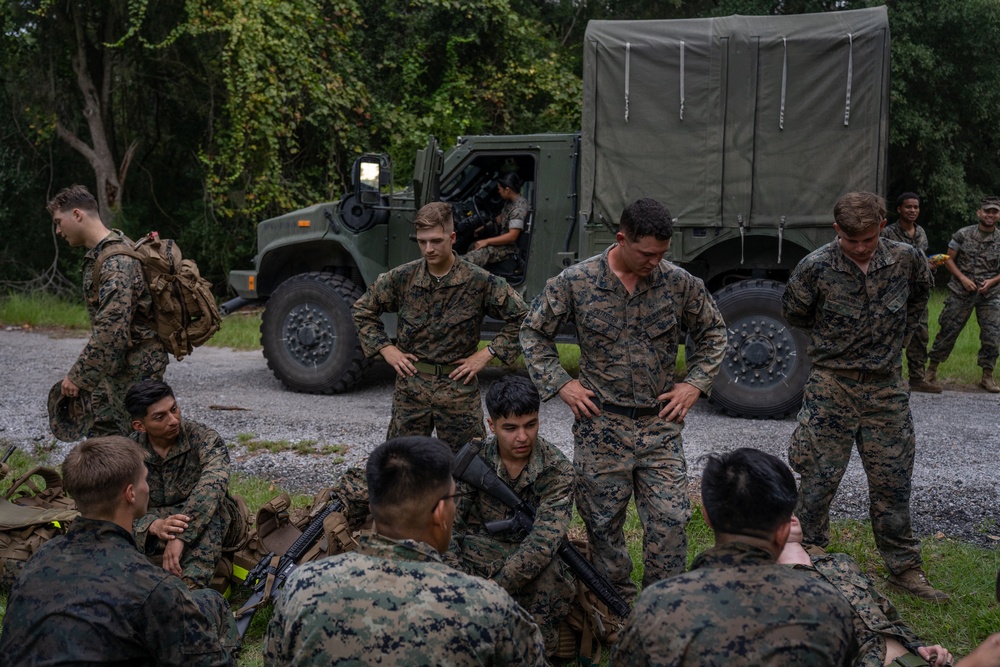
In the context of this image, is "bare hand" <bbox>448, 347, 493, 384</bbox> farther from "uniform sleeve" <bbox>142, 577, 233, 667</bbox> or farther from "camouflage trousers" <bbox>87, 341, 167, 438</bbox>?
"uniform sleeve" <bbox>142, 577, 233, 667</bbox>

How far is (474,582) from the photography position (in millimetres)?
2146

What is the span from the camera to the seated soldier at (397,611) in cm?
204

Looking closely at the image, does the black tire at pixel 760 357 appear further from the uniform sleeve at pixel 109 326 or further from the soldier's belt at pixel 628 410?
the uniform sleeve at pixel 109 326

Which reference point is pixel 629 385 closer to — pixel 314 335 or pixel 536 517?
pixel 536 517

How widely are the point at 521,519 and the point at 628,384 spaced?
0.67 metres

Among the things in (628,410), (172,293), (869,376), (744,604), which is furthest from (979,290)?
(744,604)

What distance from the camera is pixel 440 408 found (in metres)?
4.57

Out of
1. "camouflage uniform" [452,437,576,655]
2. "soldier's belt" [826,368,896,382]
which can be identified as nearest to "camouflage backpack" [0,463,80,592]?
"camouflage uniform" [452,437,576,655]

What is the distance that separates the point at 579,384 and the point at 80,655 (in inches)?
82.5

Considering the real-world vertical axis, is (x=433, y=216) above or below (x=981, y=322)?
above

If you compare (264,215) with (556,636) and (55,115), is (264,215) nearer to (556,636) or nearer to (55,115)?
(55,115)

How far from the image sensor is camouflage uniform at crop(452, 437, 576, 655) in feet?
11.5

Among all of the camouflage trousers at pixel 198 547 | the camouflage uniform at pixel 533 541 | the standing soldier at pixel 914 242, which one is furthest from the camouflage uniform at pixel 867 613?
the standing soldier at pixel 914 242

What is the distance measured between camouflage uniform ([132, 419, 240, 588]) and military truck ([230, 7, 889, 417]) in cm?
385
